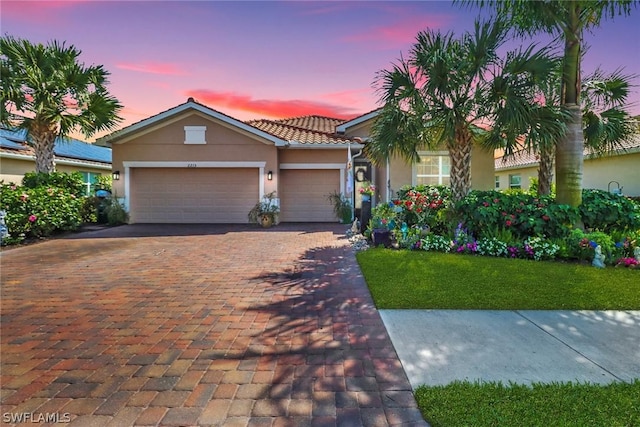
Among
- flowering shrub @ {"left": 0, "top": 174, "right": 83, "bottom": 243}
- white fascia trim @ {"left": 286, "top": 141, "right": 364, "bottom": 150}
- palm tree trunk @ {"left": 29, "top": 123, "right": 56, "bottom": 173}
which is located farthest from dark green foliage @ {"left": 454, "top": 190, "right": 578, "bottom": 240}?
palm tree trunk @ {"left": 29, "top": 123, "right": 56, "bottom": 173}

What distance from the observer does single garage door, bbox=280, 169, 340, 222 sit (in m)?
14.6

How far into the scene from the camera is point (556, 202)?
7.78 meters

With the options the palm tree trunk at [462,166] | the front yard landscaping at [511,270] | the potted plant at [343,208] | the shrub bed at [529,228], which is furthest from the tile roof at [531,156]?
the potted plant at [343,208]

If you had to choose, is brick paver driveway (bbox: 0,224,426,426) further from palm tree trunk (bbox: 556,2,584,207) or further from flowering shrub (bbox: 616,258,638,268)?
palm tree trunk (bbox: 556,2,584,207)

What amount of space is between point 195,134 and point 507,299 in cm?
1302

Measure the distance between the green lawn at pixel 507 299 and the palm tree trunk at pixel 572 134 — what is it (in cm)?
212

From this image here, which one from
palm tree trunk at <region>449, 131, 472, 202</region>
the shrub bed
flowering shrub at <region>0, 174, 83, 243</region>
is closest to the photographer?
the shrub bed

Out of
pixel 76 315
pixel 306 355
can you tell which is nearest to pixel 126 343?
pixel 76 315

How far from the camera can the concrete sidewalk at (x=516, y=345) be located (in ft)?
9.28

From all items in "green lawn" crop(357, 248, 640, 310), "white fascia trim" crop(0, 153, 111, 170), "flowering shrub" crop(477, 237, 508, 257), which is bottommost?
"green lawn" crop(357, 248, 640, 310)

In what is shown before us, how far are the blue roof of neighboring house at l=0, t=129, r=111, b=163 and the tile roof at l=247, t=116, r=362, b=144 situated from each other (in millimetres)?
8098

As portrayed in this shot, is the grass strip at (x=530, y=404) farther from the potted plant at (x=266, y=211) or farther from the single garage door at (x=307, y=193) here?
the single garage door at (x=307, y=193)

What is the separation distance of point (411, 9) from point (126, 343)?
9.65 meters

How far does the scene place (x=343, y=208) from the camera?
45.7 ft
